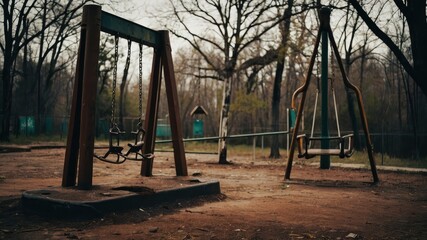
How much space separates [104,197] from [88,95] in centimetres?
159

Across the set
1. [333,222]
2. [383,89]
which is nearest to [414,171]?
[333,222]

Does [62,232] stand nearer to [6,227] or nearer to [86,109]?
[6,227]

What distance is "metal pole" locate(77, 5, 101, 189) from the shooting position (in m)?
6.23

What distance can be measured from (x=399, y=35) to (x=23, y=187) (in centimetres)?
2141

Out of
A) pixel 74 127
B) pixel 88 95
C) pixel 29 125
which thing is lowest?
pixel 74 127

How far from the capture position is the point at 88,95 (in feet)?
20.7

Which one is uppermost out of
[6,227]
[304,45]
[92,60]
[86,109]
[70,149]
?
[304,45]

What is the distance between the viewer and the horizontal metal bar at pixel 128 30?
22.4ft

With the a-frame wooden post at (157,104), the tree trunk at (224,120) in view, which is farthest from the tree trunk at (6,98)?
the a-frame wooden post at (157,104)

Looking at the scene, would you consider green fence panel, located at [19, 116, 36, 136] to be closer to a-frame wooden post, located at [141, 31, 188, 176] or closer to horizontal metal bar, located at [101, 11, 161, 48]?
a-frame wooden post, located at [141, 31, 188, 176]

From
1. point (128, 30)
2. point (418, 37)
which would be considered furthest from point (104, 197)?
point (418, 37)

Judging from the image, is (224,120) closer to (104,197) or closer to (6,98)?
(104,197)

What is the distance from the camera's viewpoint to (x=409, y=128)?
23.9 metres

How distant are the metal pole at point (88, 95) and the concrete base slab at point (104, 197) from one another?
29cm
